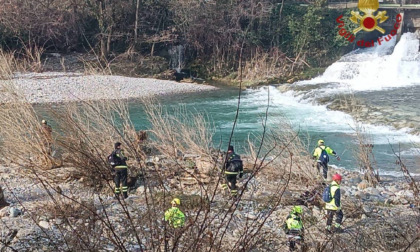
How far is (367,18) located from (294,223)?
26.4 m

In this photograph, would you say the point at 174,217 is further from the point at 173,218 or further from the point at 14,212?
the point at 14,212

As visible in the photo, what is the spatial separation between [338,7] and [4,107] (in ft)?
104

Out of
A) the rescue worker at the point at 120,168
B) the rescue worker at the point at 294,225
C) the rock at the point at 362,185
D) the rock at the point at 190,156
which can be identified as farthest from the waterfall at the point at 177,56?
the rescue worker at the point at 294,225

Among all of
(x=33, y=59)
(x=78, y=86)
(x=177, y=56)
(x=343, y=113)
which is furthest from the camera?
(x=177, y=56)

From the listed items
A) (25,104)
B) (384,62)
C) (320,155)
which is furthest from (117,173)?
(384,62)

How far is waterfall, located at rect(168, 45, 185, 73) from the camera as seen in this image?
31239 mm

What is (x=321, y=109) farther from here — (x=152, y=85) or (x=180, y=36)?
(x=180, y=36)

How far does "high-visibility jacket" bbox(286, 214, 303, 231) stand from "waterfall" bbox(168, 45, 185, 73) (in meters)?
25.7

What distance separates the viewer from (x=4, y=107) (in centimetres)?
905

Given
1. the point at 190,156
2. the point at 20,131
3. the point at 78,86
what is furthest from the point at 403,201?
the point at 78,86

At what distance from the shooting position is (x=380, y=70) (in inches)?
1011

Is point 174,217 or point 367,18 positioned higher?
point 367,18

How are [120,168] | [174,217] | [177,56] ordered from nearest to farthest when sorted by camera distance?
[174,217] < [120,168] < [177,56]

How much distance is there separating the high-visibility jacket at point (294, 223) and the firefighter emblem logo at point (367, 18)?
22.6 metres
